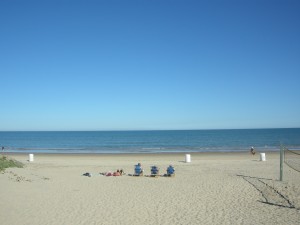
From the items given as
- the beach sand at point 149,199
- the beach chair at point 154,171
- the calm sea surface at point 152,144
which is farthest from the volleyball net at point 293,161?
the beach chair at point 154,171

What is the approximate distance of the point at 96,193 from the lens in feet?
41.7

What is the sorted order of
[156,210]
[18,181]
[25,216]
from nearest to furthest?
1. [25,216]
2. [156,210]
3. [18,181]

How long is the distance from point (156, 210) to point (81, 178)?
7.40 meters

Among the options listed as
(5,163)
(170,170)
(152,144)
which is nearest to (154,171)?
(170,170)

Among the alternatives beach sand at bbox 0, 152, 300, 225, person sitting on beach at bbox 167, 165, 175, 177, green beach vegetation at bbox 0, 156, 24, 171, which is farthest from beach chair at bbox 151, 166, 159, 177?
green beach vegetation at bbox 0, 156, 24, 171

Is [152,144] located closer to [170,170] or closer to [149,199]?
[170,170]

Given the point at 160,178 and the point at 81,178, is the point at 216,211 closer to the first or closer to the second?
the point at 160,178

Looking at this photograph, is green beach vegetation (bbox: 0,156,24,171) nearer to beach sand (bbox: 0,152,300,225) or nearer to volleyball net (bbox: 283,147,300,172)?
beach sand (bbox: 0,152,300,225)

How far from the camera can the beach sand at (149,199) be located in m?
9.27

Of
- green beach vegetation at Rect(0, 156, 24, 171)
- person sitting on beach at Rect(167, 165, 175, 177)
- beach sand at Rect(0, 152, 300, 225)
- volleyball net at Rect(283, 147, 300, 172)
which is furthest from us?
volleyball net at Rect(283, 147, 300, 172)

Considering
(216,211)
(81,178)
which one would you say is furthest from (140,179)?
(216,211)

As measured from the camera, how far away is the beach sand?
9.27 meters

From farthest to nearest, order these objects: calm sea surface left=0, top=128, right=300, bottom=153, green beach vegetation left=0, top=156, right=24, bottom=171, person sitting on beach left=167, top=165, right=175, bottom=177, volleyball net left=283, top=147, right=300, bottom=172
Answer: calm sea surface left=0, top=128, right=300, bottom=153
volleyball net left=283, top=147, right=300, bottom=172
green beach vegetation left=0, top=156, right=24, bottom=171
person sitting on beach left=167, top=165, right=175, bottom=177

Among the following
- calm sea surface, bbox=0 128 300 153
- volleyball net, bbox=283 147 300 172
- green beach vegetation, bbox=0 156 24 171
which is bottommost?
calm sea surface, bbox=0 128 300 153
